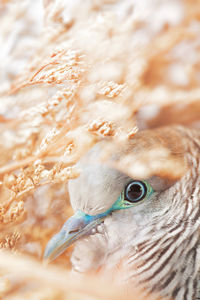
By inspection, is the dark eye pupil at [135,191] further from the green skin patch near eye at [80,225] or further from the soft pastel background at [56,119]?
the soft pastel background at [56,119]

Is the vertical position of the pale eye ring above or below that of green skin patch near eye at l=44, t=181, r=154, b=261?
above

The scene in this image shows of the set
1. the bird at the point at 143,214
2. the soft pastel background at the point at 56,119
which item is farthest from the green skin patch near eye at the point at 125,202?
the soft pastel background at the point at 56,119

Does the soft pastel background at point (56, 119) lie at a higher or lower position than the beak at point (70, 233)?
higher

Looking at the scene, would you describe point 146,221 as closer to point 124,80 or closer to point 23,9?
point 124,80

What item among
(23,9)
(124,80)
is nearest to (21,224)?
(124,80)

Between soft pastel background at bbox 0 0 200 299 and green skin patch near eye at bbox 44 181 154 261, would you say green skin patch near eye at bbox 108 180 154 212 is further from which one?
soft pastel background at bbox 0 0 200 299

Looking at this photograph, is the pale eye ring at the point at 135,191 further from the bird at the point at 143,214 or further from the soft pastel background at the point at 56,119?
the soft pastel background at the point at 56,119

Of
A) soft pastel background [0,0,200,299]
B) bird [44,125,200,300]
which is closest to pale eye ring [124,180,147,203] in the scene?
bird [44,125,200,300]

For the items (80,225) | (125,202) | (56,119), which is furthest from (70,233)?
(56,119)
